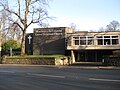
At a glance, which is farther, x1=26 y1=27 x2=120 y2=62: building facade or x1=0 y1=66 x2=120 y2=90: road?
x1=26 y1=27 x2=120 y2=62: building facade

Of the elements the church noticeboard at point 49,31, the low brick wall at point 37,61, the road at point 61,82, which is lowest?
the road at point 61,82

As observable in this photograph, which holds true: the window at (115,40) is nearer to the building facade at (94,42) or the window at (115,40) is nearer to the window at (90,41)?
the building facade at (94,42)

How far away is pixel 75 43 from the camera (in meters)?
53.2

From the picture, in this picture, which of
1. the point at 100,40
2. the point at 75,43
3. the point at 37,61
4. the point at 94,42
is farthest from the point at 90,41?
the point at 37,61

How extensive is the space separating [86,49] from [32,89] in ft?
129

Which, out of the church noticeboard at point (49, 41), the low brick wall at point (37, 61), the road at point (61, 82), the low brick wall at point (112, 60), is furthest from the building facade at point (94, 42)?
the road at point (61, 82)

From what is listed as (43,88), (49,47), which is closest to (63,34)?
(49,47)

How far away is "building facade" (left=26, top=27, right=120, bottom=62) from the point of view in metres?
51.8

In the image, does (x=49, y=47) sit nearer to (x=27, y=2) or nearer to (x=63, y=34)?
(x=63, y=34)

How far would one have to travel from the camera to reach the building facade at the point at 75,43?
51.8m

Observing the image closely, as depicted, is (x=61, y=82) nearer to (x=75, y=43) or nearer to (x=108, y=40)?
(x=108, y=40)

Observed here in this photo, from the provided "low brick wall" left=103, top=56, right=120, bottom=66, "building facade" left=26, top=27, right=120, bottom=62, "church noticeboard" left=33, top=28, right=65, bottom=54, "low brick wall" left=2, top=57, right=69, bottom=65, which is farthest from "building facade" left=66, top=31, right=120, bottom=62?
"low brick wall" left=103, top=56, right=120, bottom=66

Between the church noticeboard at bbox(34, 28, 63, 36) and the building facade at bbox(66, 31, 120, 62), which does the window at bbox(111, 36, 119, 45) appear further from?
the church noticeboard at bbox(34, 28, 63, 36)

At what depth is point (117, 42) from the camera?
51.2 metres
